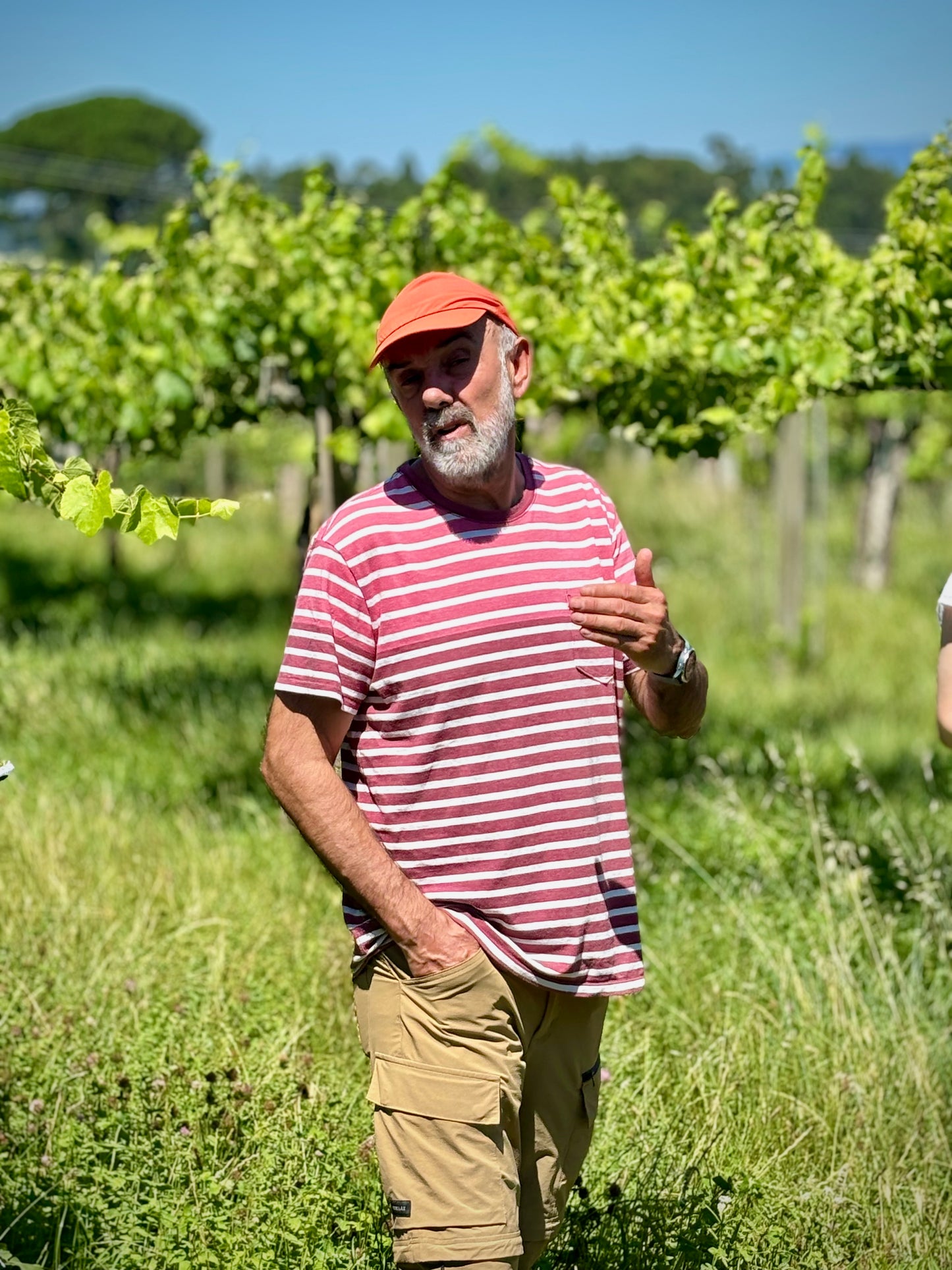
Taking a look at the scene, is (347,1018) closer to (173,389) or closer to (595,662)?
(595,662)

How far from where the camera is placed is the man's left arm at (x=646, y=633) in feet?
7.38

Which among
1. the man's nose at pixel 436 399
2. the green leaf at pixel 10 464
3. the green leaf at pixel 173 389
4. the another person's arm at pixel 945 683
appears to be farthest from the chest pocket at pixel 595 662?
the green leaf at pixel 173 389

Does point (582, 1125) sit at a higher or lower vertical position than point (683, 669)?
lower

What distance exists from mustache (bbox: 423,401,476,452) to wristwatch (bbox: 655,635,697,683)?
0.52m

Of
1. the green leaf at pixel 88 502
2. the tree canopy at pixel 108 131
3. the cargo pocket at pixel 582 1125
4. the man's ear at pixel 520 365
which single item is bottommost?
the cargo pocket at pixel 582 1125

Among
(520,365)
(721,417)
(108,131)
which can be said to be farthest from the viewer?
(108,131)

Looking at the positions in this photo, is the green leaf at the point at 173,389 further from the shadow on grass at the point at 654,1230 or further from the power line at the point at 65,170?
the power line at the point at 65,170

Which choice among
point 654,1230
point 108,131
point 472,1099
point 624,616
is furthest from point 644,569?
point 108,131

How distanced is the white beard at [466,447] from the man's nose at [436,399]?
1cm

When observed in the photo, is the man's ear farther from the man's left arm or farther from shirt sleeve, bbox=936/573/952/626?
shirt sleeve, bbox=936/573/952/626

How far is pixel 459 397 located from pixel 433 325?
0.42ft

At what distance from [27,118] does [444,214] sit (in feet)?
309

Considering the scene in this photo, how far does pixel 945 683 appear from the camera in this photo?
2521 mm

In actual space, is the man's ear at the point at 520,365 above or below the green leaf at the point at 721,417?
above
